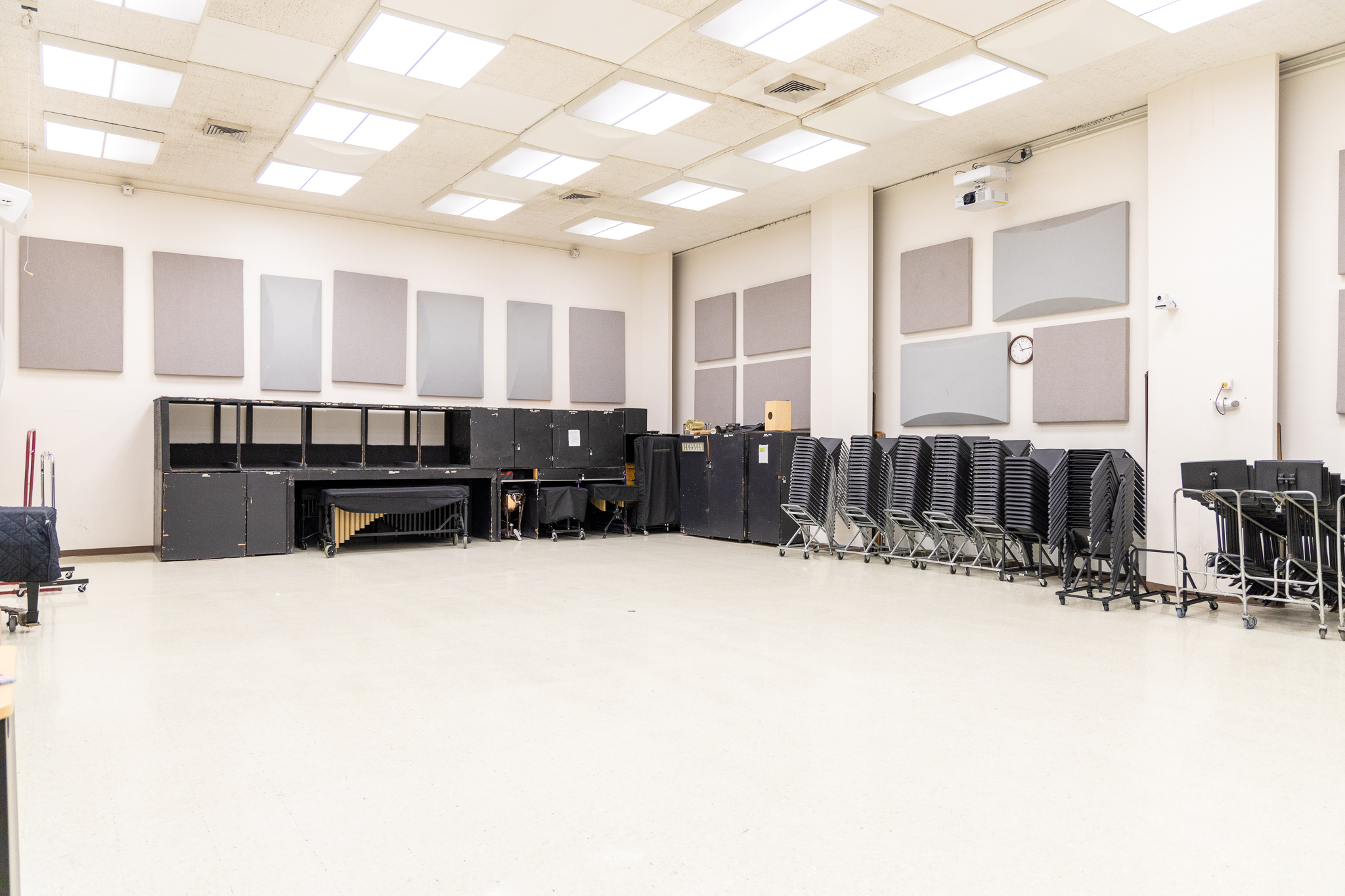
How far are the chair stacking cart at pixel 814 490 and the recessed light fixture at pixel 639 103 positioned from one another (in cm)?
325

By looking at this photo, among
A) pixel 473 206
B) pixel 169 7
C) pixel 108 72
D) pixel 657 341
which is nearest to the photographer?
pixel 169 7

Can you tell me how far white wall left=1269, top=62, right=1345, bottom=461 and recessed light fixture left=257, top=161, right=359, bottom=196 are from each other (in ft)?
24.2

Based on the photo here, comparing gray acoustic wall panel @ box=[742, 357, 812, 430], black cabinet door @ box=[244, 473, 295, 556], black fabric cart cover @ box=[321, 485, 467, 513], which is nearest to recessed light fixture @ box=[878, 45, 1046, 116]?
gray acoustic wall panel @ box=[742, 357, 812, 430]

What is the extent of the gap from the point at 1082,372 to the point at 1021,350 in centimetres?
59

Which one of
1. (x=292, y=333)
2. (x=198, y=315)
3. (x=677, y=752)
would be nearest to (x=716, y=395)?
(x=292, y=333)

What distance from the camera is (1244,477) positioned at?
484 cm

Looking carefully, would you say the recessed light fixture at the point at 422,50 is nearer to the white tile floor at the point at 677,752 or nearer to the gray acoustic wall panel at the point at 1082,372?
the white tile floor at the point at 677,752

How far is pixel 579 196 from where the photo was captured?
840 centimetres

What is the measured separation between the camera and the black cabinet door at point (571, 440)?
→ 9.36 m

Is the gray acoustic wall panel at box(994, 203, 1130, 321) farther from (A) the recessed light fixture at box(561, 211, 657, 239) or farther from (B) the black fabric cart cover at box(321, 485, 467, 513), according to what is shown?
(B) the black fabric cart cover at box(321, 485, 467, 513)

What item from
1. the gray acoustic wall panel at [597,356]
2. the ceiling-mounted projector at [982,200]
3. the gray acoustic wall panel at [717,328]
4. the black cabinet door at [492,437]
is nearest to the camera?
the ceiling-mounted projector at [982,200]

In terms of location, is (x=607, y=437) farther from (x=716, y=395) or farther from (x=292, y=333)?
(x=292, y=333)

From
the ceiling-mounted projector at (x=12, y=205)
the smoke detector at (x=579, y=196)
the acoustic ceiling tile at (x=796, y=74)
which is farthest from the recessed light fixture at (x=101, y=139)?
the acoustic ceiling tile at (x=796, y=74)

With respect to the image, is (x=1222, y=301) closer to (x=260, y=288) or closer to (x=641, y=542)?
(x=641, y=542)
